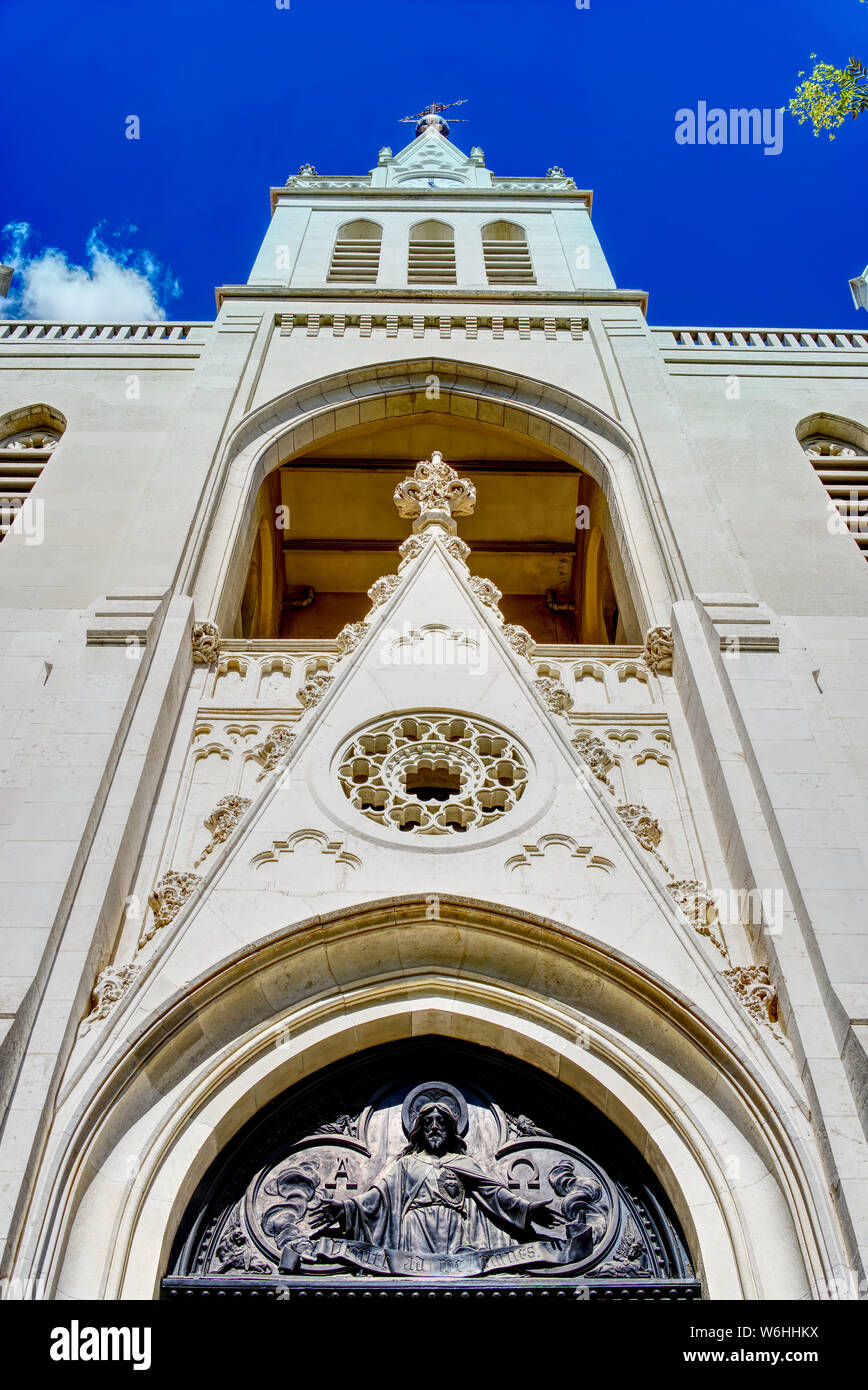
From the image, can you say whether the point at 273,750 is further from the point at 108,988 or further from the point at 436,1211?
the point at 436,1211

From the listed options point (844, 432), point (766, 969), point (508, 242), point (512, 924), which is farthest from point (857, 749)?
point (508, 242)

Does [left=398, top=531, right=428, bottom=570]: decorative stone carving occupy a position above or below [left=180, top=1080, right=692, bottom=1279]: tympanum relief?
above

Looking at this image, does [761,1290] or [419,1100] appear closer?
[761,1290]

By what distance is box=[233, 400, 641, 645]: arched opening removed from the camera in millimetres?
17828

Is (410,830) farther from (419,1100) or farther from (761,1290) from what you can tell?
(761,1290)

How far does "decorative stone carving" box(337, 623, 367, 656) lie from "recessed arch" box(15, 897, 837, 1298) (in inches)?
135

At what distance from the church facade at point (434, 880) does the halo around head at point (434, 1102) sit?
3cm

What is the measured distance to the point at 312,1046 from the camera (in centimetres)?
770

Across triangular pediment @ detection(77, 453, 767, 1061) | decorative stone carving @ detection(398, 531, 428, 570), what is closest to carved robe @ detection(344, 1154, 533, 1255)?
triangular pediment @ detection(77, 453, 767, 1061)

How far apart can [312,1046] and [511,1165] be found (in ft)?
4.47

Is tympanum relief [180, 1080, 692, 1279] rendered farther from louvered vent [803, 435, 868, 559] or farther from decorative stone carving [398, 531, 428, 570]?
louvered vent [803, 435, 868, 559]

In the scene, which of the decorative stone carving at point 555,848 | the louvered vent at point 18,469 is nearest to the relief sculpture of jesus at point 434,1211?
the decorative stone carving at point 555,848

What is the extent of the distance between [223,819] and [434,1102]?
2.42 m

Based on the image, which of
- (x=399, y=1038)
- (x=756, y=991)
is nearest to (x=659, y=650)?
(x=756, y=991)
